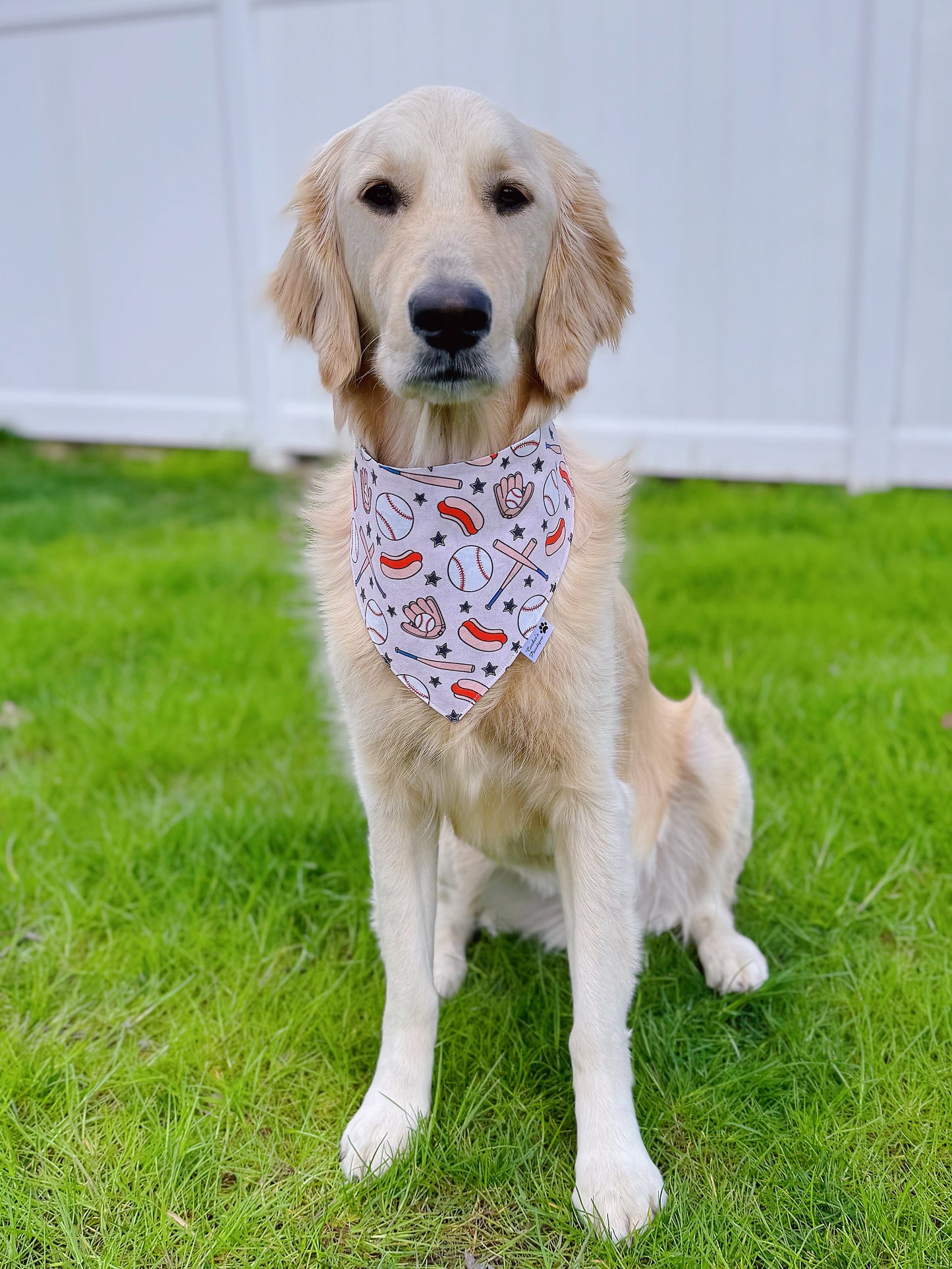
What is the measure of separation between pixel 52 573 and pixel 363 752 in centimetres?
330

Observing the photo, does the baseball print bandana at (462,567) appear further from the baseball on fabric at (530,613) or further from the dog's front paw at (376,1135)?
the dog's front paw at (376,1135)

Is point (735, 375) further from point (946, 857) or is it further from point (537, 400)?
point (537, 400)

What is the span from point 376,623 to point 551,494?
1.22 feet

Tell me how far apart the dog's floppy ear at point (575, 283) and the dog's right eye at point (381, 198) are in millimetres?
283

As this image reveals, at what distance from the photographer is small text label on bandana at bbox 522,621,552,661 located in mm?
1752

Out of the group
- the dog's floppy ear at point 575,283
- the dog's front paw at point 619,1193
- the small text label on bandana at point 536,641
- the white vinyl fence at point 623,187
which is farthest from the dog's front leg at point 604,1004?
the white vinyl fence at point 623,187

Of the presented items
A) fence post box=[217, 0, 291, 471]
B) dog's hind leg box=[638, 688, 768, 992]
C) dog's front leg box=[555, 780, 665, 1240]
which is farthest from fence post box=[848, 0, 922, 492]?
dog's front leg box=[555, 780, 665, 1240]

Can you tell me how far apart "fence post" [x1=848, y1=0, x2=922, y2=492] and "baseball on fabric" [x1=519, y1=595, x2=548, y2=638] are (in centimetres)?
393

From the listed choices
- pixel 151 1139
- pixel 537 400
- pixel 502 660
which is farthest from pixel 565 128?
pixel 151 1139

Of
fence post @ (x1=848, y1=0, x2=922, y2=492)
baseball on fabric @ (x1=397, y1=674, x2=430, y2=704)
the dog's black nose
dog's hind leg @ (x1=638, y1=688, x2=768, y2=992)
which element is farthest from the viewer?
fence post @ (x1=848, y1=0, x2=922, y2=492)

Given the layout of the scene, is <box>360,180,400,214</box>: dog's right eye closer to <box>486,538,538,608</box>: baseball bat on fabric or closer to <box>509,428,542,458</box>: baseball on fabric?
<box>509,428,542,458</box>: baseball on fabric

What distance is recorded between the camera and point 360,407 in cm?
189

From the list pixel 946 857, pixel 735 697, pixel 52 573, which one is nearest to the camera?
pixel 946 857

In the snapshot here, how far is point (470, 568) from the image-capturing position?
1789 mm
